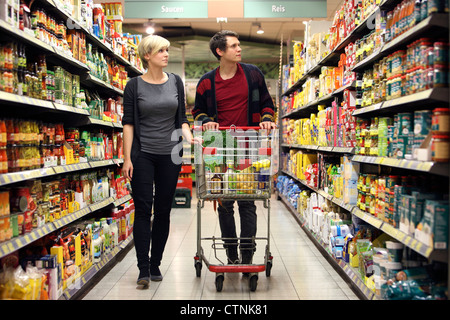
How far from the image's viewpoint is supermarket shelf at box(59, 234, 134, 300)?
116 inches

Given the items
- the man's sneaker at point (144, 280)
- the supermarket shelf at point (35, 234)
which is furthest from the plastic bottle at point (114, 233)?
the man's sneaker at point (144, 280)

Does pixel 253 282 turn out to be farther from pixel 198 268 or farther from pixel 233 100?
pixel 233 100

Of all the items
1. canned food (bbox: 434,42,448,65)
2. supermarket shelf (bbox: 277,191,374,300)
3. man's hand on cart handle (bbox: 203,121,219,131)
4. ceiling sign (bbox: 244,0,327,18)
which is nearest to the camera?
canned food (bbox: 434,42,448,65)

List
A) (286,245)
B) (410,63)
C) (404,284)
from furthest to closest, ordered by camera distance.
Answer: (286,245) < (410,63) < (404,284)

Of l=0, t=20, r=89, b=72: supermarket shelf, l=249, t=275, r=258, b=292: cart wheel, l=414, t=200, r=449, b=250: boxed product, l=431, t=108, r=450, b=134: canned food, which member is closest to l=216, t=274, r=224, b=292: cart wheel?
l=249, t=275, r=258, b=292: cart wheel

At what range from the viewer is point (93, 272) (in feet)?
11.2

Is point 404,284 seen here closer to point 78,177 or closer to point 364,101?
point 364,101

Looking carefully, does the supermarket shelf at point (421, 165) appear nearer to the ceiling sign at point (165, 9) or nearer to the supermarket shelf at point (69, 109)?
the supermarket shelf at point (69, 109)

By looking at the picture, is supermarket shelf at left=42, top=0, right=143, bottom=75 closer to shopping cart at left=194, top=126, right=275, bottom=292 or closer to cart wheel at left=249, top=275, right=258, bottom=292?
shopping cart at left=194, top=126, right=275, bottom=292

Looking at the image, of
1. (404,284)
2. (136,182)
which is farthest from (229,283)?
(404,284)

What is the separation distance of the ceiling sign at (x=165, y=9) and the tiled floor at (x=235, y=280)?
3.21 m

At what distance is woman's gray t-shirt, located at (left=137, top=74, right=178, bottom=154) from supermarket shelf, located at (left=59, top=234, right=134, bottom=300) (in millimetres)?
985

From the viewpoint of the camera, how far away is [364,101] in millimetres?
3441
